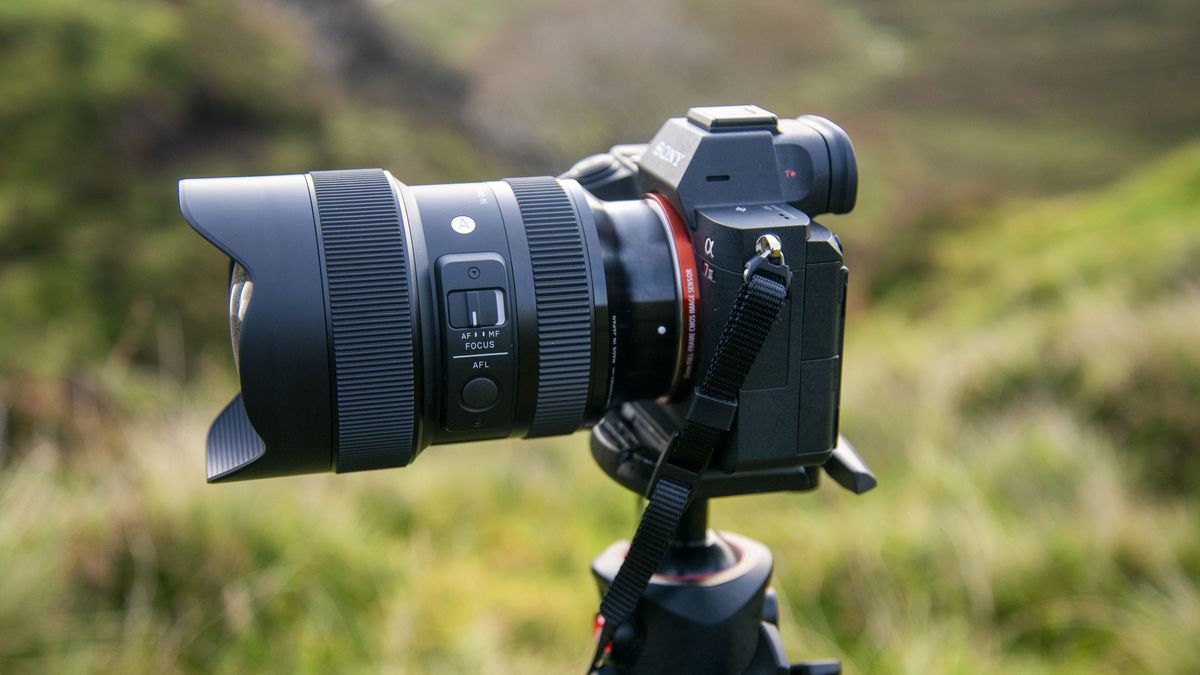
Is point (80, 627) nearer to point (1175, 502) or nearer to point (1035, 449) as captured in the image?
point (1035, 449)

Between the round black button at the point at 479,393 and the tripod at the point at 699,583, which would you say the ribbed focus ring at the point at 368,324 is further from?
the tripod at the point at 699,583

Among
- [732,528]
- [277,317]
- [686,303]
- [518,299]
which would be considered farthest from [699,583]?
[732,528]

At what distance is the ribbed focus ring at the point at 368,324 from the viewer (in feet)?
4.83

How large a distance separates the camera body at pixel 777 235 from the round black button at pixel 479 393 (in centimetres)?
33

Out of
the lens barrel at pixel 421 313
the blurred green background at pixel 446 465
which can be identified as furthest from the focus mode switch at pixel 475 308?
the blurred green background at pixel 446 465

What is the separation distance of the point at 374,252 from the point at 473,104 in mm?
14171

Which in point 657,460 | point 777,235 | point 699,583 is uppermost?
point 777,235

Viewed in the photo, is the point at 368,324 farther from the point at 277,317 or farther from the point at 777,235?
the point at 777,235

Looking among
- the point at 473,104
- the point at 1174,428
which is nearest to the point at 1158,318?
the point at 1174,428

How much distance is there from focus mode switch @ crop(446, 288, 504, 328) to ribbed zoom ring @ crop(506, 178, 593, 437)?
0.07 metres

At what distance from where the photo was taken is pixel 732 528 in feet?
11.8

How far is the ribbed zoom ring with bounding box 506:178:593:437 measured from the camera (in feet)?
5.18

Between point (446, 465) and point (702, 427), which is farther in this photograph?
point (446, 465)

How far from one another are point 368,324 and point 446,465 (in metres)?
2.93
